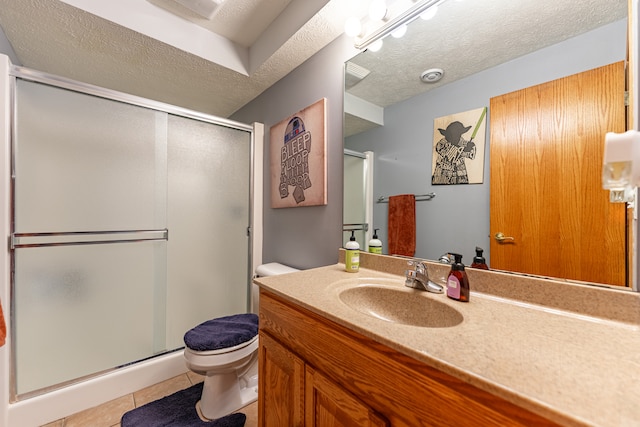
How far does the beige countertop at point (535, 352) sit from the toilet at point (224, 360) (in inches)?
28.9

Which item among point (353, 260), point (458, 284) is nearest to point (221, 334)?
point (353, 260)

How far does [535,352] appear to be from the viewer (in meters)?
0.49

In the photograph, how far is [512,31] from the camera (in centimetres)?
82

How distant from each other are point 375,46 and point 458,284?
1.15 m

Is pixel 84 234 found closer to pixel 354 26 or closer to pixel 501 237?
pixel 354 26

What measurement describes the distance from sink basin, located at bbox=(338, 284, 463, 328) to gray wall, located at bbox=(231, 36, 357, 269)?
1.41 ft

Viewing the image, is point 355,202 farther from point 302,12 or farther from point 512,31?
point 302,12

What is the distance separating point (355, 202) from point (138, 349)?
5.45 ft

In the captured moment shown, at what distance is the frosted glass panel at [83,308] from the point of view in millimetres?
1264

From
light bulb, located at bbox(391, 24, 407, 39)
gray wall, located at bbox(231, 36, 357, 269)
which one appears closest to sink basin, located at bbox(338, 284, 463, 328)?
gray wall, located at bbox(231, 36, 357, 269)

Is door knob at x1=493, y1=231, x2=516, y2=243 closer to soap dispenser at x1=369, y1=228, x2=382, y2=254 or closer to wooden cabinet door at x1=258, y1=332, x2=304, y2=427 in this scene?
soap dispenser at x1=369, y1=228, x2=382, y2=254

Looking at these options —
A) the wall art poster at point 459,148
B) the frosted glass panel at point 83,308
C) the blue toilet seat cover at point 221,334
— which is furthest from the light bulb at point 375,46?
the frosted glass panel at point 83,308

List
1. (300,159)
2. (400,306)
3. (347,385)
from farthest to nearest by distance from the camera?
(300,159) → (400,306) → (347,385)

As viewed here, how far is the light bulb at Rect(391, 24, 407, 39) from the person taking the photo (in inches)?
42.7
